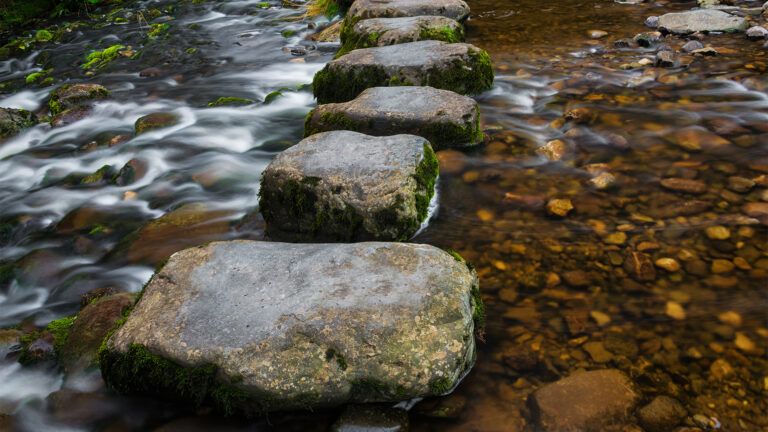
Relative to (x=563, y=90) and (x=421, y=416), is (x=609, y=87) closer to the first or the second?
(x=563, y=90)

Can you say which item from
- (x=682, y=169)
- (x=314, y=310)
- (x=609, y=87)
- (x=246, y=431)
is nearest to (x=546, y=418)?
(x=314, y=310)

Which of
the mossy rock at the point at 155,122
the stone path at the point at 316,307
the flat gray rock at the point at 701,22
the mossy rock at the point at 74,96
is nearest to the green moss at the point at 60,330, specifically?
the stone path at the point at 316,307

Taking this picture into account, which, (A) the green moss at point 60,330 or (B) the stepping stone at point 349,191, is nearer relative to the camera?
(A) the green moss at point 60,330

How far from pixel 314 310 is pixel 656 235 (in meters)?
2.31

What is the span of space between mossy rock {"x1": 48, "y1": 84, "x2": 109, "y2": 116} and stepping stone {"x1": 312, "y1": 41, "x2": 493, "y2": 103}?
375 cm

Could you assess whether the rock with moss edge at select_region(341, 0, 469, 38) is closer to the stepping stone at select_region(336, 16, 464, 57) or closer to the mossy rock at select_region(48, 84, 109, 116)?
the stepping stone at select_region(336, 16, 464, 57)

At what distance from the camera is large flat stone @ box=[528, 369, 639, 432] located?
2.43 m

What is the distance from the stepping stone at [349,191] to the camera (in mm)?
3676

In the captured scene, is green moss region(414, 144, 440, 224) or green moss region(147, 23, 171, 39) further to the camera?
green moss region(147, 23, 171, 39)

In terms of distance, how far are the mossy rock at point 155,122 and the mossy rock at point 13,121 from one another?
1716 mm

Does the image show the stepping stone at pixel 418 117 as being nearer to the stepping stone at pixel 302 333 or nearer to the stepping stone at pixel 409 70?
the stepping stone at pixel 409 70

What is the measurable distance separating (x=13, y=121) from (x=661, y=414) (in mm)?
8040

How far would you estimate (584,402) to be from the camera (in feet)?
8.23

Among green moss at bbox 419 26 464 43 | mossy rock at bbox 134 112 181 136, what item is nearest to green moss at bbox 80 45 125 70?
mossy rock at bbox 134 112 181 136
